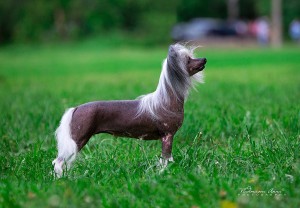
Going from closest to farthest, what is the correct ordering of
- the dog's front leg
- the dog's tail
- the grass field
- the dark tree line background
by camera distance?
the grass field, the dog's tail, the dog's front leg, the dark tree line background

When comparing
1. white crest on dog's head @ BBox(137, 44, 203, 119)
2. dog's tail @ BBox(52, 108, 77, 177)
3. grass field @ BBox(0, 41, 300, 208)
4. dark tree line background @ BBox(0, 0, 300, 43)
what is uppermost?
white crest on dog's head @ BBox(137, 44, 203, 119)

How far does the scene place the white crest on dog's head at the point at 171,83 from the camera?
5289 millimetres

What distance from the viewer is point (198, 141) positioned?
6004 millimetres

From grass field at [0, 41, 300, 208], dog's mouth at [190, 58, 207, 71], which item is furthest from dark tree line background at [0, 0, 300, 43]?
dog's mouth at [190, 58, 207, 71]

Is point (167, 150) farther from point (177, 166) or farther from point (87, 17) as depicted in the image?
point (87, 17)

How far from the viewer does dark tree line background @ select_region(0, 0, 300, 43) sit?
149ft

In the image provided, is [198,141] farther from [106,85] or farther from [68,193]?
[106,85]

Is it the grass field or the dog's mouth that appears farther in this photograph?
the dog's mouth

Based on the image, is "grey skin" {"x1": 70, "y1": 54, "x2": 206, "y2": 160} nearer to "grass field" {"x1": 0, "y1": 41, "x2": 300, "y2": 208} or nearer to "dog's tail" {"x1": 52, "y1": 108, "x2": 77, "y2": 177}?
"dog's tail" {"x1": 52, "y1": 108, "x2": 77, "y2": 177}

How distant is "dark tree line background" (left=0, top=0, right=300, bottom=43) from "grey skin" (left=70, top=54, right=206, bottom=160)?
4072cm

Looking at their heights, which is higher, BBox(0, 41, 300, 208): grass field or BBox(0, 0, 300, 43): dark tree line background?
BBox(0, 41, 300, 208): grass field

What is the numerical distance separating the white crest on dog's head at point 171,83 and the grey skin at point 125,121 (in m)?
0.03

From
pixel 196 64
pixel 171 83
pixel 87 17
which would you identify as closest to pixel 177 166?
pixel 171 83

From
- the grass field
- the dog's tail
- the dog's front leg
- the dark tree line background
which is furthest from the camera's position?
the dark tree line background
